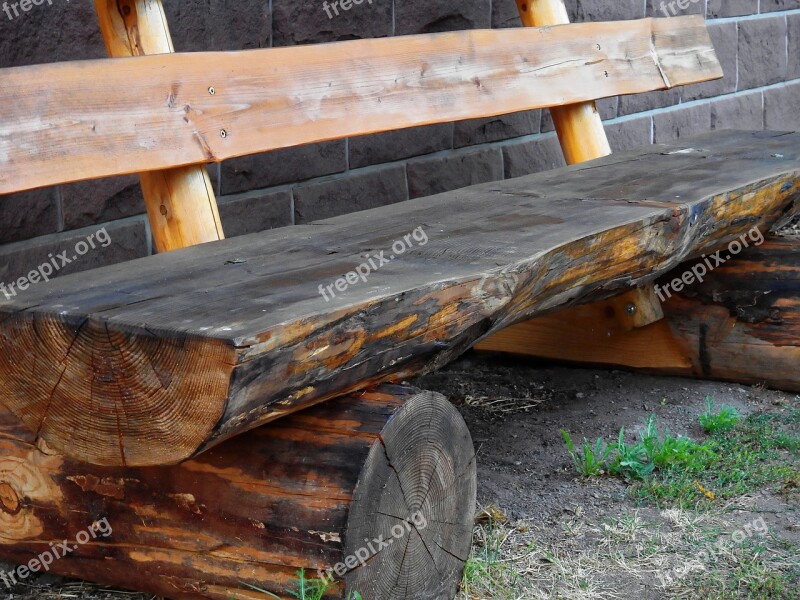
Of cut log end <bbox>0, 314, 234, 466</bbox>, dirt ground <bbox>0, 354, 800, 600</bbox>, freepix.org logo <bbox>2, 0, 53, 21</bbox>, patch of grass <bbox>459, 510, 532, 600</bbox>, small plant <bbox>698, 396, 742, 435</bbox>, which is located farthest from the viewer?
small plant <bbox>698, 396, 742, 435</bbox>

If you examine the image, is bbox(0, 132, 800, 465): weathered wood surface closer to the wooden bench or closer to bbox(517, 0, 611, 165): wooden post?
the wooden bench

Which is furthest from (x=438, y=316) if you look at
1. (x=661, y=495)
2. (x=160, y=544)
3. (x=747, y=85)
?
(x=747, y=85)

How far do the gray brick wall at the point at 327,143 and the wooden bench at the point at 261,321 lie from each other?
40 cm

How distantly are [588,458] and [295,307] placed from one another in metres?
1.30

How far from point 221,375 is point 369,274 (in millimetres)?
489

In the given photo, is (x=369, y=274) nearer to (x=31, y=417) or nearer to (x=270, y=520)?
(x=270, y=520)

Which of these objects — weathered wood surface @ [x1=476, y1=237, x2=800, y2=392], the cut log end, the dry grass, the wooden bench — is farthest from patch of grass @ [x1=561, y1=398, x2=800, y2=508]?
the cut log end

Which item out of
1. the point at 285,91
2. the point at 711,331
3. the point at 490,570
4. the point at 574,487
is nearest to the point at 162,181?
the point at 285,91

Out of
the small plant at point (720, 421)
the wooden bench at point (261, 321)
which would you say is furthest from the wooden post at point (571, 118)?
the small plant at point (720, 421)

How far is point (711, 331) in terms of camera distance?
3375 mm

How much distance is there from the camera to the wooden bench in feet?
5.21

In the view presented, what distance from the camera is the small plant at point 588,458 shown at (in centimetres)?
268

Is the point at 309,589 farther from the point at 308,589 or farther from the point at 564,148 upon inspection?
the point at 564,148

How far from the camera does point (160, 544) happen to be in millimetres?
1865
